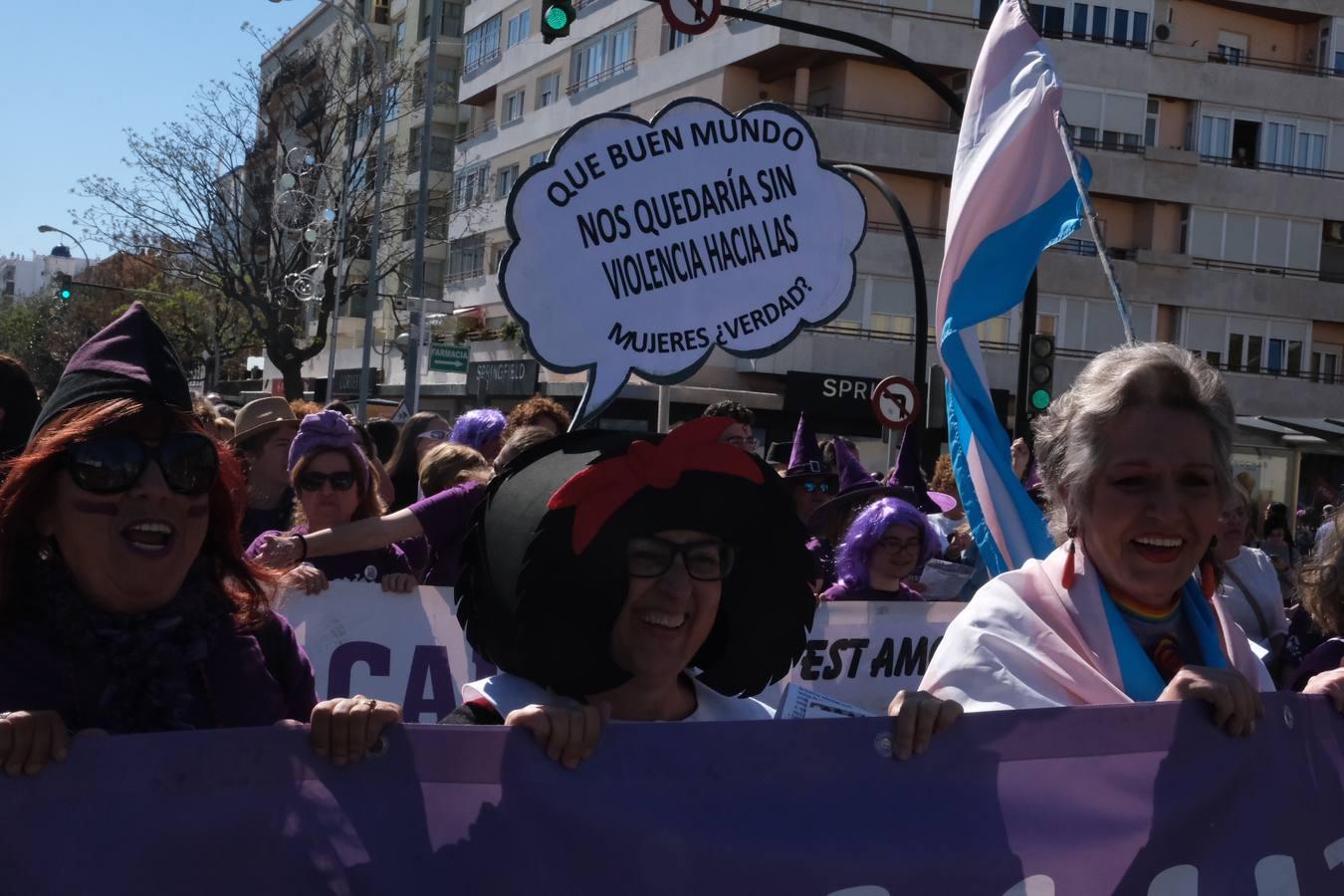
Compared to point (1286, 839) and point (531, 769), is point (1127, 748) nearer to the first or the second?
point (1286, 839)

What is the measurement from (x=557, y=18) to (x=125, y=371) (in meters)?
10.3

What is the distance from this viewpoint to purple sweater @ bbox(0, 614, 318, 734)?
7.52ft

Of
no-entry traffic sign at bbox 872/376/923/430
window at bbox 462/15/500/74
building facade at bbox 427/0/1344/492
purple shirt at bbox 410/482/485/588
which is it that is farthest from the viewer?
window at bbox 462/15/500/74

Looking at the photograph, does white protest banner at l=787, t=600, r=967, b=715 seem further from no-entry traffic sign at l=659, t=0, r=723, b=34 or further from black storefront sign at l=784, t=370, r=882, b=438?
black storefront sign at l=784, t=370, r=882, b=438

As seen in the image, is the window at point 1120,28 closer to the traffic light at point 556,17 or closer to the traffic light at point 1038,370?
the traffic light at point 1038,370

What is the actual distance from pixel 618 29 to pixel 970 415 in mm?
35767

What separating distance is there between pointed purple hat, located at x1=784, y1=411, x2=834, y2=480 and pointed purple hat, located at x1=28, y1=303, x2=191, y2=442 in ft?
16.7

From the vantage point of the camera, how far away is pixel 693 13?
12.4 m

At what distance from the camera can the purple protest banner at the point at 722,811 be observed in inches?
85.3

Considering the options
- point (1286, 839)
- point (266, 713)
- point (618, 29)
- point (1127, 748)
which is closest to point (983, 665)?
point (1127, 748)

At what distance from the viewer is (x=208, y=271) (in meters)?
36.6

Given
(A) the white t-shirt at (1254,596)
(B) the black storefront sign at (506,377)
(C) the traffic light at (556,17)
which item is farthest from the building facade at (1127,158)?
(A) the white t-shirt at (1254,596)

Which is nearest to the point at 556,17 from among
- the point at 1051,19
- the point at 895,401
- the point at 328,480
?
the point at 895,401

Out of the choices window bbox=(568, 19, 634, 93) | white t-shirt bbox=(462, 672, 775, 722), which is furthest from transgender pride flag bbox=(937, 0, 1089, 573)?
window bbox=(568, 19, 634, 93)
